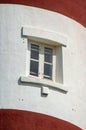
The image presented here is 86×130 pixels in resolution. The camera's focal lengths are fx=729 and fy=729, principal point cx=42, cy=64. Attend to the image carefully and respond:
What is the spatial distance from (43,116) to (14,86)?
3.75 ft

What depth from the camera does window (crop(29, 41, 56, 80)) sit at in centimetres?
2070

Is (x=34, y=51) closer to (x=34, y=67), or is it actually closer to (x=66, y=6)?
(x=34, y=67)

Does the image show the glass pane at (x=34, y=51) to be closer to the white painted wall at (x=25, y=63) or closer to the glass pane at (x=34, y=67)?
the glass pane at (x=34, y=67)

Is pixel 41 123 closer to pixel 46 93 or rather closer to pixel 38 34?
pixel 46 93

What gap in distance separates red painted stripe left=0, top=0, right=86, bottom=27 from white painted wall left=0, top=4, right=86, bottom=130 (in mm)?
154

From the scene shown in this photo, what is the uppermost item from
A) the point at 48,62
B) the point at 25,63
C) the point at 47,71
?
the point at 48,62

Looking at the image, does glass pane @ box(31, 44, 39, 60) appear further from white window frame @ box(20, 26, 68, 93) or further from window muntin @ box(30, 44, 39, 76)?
white window frame @ box(20, 26, 68, 93)

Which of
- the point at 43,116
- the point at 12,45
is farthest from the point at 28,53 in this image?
the point at 43,116

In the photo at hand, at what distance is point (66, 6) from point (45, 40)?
61.3 inches

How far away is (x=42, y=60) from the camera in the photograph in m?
20.9

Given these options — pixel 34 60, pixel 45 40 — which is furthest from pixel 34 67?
pixel 45 40

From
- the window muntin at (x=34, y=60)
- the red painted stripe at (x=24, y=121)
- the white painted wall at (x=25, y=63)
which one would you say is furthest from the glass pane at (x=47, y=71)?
the red painted stripe at (x=24, y=121)

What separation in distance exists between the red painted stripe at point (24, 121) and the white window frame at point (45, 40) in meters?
0.93

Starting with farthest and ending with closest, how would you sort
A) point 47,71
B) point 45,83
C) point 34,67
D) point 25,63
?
1. point 47,71
2. point 34,67
3. point 25,63
4. point 45,83
